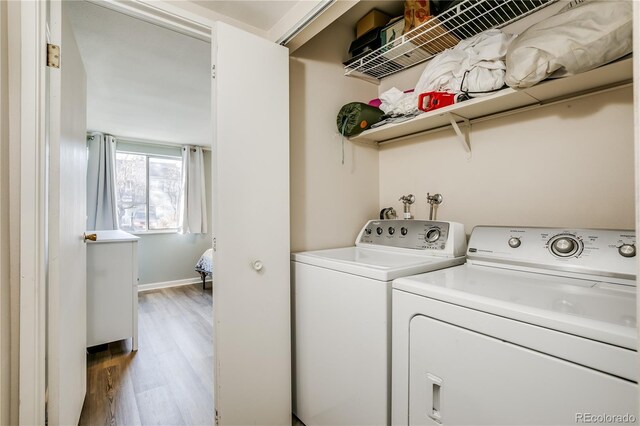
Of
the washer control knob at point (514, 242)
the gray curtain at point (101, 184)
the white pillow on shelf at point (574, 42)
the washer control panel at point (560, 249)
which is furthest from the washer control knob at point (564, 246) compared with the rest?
the gray curtain at point (101, 184)

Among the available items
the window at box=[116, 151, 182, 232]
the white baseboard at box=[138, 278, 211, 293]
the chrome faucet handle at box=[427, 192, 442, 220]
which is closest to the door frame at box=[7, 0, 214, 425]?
the chrome faucet handle at box=[427, 192, 442, 220]

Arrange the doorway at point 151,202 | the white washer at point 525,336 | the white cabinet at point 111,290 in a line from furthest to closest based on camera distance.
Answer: the white cabinet at point 111,290 → the doorway at point 151,202 → the white washer at point 525,336

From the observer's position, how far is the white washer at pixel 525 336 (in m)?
0.65

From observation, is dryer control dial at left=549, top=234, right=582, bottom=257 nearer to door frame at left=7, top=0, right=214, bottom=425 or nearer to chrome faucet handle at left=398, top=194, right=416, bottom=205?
chrome faucet handle at left=398, top=194, right=416, bottom=205

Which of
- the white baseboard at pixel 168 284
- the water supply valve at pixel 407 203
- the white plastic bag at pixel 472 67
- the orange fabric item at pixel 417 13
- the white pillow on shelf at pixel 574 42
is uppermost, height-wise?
the orange fabric item at pixel 417 13

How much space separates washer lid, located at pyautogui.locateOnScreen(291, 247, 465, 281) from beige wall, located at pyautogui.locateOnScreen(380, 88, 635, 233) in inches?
16.0

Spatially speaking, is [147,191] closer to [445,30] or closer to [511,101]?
[445,30]

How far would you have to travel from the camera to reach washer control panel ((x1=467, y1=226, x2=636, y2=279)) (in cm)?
96

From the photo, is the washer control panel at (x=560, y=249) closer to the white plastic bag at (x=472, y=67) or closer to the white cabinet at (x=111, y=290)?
the white plastic bag at (x=472, y=67)

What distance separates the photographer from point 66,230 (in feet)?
4.08

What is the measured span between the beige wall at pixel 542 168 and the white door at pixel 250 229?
3.04 ft

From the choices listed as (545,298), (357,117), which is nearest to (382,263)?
(545,298)

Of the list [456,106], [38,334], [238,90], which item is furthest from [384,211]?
[38,334]

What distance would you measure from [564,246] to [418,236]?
0.58 metres
